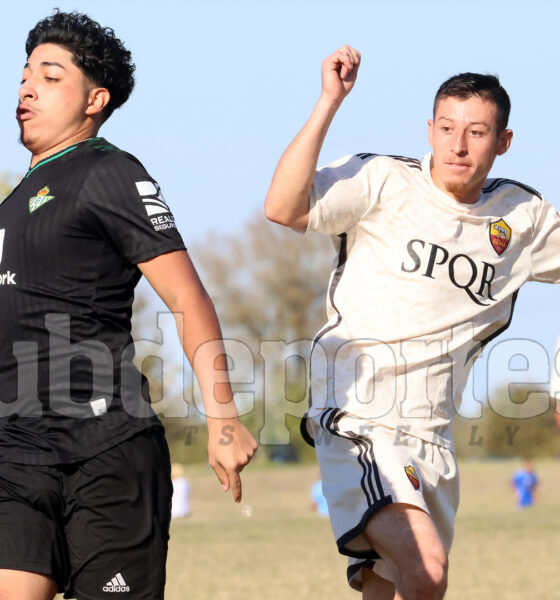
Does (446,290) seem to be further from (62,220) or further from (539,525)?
(539,525)

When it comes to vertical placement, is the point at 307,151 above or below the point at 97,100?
below

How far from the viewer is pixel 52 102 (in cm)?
434

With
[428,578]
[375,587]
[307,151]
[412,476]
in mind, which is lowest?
[375,587]

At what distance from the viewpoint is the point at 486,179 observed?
6230 mm

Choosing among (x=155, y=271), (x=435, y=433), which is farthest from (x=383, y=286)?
(x=155, y=271)

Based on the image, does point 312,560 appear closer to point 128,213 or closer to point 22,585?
point 22,585

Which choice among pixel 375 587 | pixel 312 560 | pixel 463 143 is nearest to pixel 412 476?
pixel 375 587

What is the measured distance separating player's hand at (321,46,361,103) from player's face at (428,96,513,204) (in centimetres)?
78

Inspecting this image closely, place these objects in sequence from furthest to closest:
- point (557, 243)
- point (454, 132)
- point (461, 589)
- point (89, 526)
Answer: point (461, 589), point (557, 243), point (454, 132), point (89, 526)

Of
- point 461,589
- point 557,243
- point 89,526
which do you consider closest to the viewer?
point 89,526

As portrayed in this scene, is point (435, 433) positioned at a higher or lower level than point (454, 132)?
lower

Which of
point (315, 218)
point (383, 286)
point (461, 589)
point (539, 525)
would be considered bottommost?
point (539, 525)

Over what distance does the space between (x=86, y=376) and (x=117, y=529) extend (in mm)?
547

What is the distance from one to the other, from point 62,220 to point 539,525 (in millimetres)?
22962
